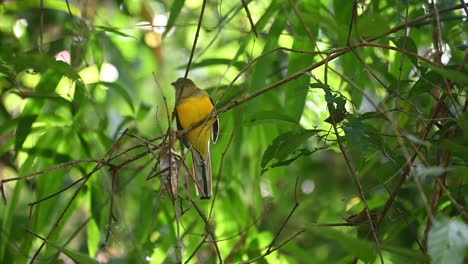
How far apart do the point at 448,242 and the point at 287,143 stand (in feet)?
2.68

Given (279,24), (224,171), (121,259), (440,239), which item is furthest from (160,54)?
(440,239)

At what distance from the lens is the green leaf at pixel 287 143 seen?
211cm

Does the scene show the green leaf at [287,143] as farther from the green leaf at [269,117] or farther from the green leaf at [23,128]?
the green leaf at [23,128]

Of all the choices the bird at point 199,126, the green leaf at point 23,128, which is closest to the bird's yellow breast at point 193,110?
the bird at point 199,126

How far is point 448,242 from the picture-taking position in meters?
1.38

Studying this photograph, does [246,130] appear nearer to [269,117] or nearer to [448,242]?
[269,117]

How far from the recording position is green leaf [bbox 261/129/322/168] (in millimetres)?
2113

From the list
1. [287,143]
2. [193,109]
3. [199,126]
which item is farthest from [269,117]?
[193,109]

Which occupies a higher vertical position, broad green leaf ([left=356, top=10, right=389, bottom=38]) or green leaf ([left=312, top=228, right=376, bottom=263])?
broad green leaf ([left=356, top=10, right=389, bottom=38])

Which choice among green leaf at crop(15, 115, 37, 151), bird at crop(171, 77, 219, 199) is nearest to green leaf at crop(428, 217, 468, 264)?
bird at crop(171, 77, 219, 199)

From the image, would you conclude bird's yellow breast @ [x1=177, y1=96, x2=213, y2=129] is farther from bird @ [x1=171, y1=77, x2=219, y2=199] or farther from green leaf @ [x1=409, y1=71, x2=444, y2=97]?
green leaf @ [x1=409, y1=71, x2=444, y2=97]

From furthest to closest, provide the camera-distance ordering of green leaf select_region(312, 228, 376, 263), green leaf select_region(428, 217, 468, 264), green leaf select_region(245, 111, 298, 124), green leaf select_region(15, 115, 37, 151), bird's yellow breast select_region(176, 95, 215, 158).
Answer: bird's yellow breast select_region(176, 95, 215, 158)
green leaf select_region(15, 115, 37, 151)
green leaf select_region(245, 111, 298, 124)
green leaf select_region(312, 228, 376, 263)
green leaf select_region(428, 217, 468, 264)

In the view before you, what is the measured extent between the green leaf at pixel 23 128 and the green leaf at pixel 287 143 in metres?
1.00

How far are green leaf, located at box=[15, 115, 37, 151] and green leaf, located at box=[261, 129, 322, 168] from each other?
1000mm
